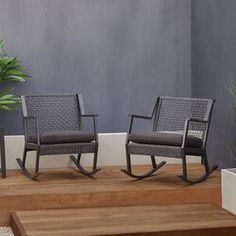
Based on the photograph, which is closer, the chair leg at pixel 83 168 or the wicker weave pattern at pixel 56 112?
the chair leg at pixel 83 168

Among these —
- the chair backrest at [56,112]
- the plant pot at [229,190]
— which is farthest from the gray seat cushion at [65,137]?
the plant pot at [229,190]

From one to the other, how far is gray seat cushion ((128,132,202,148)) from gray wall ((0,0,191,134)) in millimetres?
1185

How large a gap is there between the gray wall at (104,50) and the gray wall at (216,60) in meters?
0.19

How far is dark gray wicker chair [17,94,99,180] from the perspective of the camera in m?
4.80

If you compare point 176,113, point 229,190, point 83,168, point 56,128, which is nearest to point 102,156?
point 83,168

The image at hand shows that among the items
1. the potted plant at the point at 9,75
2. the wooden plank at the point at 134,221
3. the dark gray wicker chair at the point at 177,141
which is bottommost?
the wooden plank at the point at 134,221

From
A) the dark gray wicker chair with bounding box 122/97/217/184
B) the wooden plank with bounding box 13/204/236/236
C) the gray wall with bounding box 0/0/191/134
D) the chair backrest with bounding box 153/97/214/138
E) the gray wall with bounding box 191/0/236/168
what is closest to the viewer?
the wooden plank with bounding box 13/204/236/236

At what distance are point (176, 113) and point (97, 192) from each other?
158 cm

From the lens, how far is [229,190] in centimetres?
383

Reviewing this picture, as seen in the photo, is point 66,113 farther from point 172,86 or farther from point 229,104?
point 229,104

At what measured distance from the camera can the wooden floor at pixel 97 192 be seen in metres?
4.21

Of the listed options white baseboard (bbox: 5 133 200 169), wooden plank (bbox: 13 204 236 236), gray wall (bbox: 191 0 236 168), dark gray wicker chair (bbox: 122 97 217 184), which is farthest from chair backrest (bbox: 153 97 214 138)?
wooden plank (bbox: 13 204 236 236)

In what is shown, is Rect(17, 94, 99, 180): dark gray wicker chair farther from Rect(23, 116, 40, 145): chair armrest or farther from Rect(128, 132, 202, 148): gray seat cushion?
Rect(128, 132, 202, 148): gray seat cushion

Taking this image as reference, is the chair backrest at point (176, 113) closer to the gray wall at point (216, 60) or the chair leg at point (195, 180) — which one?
the gray wall at point (216, 60)
